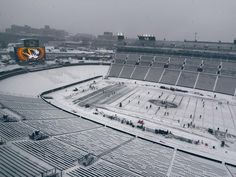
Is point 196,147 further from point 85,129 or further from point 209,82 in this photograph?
point 209,82

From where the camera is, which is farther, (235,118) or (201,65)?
(201,65)

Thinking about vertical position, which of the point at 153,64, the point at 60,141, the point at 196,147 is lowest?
the point at 196,147

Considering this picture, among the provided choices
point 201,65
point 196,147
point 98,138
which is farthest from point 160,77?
point 98,138

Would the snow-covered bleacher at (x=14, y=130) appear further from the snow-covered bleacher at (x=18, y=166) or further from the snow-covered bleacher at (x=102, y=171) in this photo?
the snow-covered bleacher at (x=102, y=171)

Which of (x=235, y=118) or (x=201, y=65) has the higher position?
(x=201, y=65)

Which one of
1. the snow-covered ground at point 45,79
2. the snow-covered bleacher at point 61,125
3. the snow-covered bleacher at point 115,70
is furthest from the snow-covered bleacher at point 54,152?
the snow-covered bleacher at point 115,70

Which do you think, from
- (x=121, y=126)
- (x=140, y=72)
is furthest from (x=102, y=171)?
(x=140, y=72)
